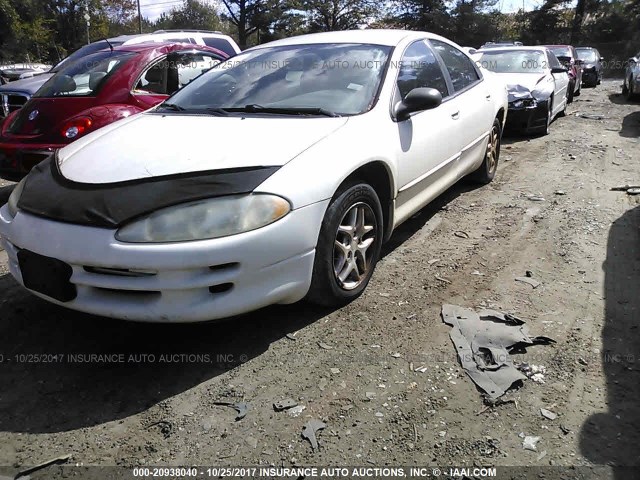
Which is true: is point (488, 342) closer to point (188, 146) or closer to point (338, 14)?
point (188, 146)

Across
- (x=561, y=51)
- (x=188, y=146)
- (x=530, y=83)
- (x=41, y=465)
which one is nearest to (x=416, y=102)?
(x=188, y=146)

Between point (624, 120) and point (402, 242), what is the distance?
850cm

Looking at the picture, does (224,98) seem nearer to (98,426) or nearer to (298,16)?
(98,426)

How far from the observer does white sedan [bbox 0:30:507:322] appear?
2.54 metres

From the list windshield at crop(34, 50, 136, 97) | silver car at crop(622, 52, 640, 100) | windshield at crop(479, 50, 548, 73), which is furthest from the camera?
silver car at crop(622, 52, 640, 100)

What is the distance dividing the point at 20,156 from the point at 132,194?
3.25 metres

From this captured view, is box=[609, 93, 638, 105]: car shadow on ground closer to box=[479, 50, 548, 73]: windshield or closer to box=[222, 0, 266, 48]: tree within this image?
box=[479, 50, 548, 73]: windshield

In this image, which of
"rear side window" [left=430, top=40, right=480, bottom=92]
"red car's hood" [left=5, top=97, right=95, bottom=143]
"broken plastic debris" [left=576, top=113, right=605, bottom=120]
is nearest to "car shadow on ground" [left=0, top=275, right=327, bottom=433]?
"red car's hood" [left=5, top=97, right=95, bottom=143]

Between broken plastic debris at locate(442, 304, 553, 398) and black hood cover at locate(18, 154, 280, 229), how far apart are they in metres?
1.36

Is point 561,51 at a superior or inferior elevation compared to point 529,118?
superior

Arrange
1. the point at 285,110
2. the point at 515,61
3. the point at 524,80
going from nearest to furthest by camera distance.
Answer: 1. the point at 285,110
2. the point at 524,80
3. the point at 515,61

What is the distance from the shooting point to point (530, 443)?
7.29 feet

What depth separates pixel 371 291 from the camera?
354cm

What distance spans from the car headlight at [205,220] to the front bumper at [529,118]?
7.26m
